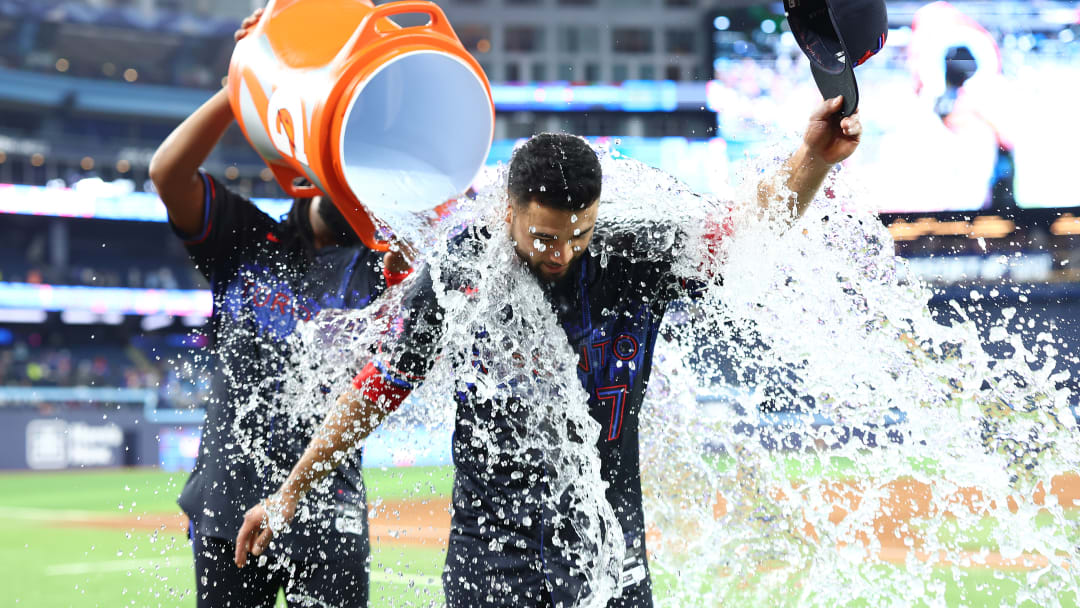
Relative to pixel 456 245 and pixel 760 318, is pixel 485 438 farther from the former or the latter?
pixel 760 318

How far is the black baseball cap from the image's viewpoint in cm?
175

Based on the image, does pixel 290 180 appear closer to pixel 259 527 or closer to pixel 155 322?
pixel 259 527

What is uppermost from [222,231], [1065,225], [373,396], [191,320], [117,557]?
[1065,225]

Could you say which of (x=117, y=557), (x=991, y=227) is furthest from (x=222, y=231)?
(x=991, y=227)

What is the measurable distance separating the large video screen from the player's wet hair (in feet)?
70.5

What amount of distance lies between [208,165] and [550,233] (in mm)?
28489

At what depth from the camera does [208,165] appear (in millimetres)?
28297

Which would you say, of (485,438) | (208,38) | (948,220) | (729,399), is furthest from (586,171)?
(208,38)

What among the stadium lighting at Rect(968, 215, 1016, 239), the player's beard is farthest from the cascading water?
the stadium lighting at Rect(968, 215, 1016, 239)

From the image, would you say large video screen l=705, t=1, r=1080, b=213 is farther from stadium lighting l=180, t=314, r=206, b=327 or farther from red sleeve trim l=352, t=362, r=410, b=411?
red sleeve trim l=352, t=362, r=410, b=411

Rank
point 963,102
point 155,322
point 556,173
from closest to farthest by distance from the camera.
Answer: point 556,173 → point 963,102 → point 155,322

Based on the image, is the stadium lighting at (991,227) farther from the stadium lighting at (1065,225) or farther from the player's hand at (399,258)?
the player's hand at (399,258)

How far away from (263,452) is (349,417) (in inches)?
22.6

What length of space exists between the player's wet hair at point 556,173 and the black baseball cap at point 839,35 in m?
0.48
